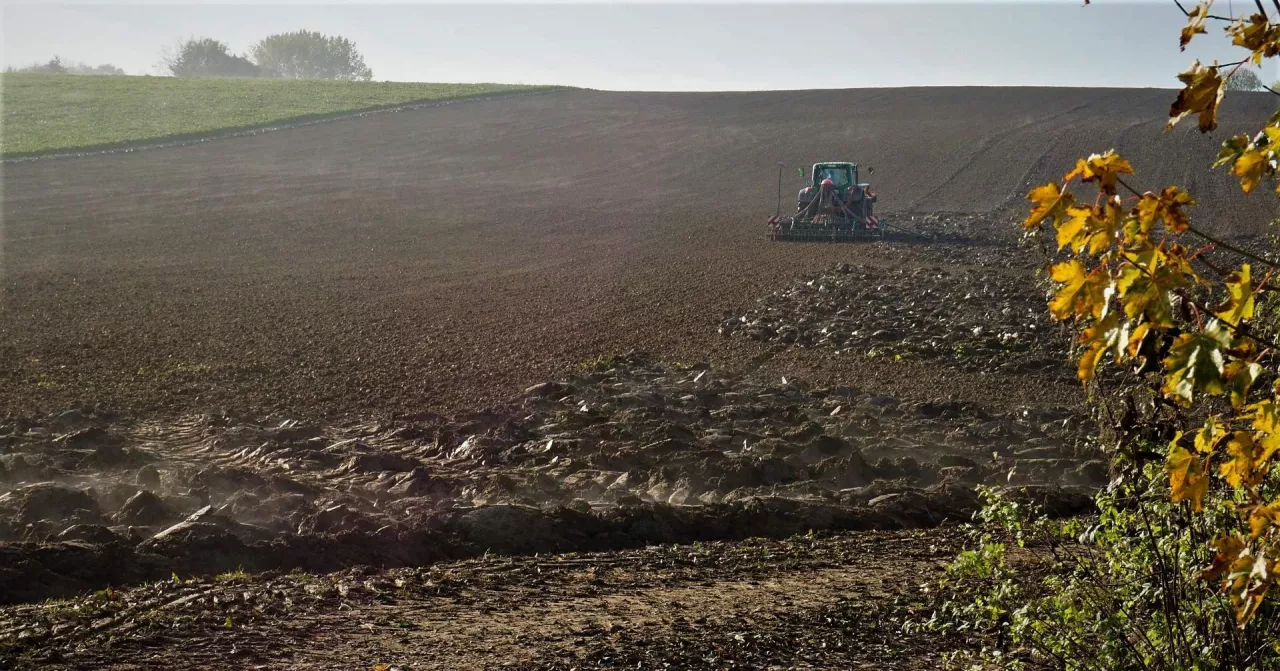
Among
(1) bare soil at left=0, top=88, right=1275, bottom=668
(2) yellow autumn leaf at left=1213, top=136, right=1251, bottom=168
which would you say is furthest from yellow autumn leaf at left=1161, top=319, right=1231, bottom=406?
(1) bare soil at left=0, top=88, right=1275, bottom=668

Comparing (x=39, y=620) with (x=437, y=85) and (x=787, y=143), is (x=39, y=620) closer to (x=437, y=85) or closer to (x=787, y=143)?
(x=787, y=143)

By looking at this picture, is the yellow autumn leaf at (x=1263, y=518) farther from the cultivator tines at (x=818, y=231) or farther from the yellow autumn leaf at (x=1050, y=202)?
the cultivator tines at (x=818, y=231)

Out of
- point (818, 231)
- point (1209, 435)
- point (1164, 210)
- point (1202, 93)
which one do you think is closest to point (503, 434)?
point (1209, 435)

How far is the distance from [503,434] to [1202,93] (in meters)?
8.41

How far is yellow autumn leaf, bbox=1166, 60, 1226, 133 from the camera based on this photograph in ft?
7.88

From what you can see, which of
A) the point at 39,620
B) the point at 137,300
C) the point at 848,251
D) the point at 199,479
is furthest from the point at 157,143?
the point at 39,620

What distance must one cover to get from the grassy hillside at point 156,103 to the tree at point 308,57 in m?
37.4

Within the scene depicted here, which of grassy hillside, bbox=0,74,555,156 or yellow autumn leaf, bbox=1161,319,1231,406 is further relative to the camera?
grassy hillside, bbox=0,74,555,156

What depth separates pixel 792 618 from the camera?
5797 millimetres

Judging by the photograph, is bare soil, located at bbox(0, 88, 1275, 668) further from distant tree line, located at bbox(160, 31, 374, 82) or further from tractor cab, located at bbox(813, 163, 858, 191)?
distant tree line, located at bbox(160, 31, 374, 82)

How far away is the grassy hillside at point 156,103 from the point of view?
137ft

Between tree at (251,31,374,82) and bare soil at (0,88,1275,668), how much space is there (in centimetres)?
7965

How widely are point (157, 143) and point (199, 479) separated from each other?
36.4 meters

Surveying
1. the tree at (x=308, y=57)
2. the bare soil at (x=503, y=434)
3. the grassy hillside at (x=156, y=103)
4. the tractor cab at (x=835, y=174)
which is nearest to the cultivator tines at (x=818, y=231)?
the bare soil at (x=503, y=434)
